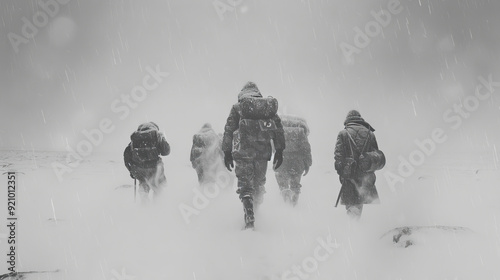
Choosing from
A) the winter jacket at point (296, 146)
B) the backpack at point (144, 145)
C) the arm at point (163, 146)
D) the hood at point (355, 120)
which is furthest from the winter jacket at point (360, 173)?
the backpack at point (144, 145)

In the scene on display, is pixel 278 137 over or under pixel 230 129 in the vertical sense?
under

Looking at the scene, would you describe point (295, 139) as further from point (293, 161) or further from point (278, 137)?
point (278, 137)

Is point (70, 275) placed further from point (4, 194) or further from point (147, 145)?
point (4, 194)

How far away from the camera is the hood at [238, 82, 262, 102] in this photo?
5.15 metres

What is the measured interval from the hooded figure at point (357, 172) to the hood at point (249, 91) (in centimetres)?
159

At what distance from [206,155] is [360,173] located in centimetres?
521

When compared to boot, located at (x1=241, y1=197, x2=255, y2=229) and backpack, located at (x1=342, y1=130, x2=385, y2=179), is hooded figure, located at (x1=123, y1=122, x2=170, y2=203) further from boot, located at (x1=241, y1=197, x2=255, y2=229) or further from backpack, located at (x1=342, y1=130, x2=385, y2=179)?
backpack, located at (x1=342, y1=130, x2=385, y2=179)

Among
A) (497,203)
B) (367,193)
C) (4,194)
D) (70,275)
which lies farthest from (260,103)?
(4,194)

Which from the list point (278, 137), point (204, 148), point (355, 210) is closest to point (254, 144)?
point (278, 137)

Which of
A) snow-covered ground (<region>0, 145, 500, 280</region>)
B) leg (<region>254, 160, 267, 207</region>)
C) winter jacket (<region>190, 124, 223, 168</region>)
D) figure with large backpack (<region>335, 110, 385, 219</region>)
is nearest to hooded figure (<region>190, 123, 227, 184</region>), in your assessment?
winter jacket (<region>190, 124, 223, 168</region>)

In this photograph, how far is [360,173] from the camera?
520 cm

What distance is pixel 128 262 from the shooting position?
3.74 meters

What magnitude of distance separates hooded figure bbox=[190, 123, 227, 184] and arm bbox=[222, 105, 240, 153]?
4.23 meters

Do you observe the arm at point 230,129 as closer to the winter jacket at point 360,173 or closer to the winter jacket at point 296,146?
the winter jacket at point 360,173
